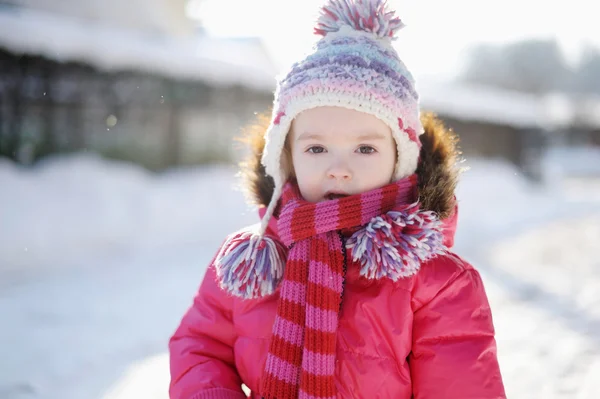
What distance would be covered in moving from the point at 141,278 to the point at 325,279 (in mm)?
2788

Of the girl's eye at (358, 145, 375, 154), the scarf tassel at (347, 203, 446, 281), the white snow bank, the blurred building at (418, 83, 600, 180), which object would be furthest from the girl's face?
the blurred building at (418, 83, 600, 180)

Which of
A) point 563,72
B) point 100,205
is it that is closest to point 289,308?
point 100,205

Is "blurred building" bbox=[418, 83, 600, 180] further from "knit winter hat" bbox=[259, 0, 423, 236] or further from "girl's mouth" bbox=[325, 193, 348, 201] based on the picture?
"girl's mouth" bbox=[325, 193, 348, 201]

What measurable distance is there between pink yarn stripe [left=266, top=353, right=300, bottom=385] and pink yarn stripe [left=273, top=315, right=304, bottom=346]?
53 mm

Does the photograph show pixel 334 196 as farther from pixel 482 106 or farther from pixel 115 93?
pixel 482 106

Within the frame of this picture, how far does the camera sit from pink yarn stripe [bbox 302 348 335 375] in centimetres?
121

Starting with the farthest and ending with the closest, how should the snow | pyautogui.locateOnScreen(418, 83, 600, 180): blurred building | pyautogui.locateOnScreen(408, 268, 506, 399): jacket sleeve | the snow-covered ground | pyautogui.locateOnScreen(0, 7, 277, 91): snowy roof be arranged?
pyautogui.locateOnScreen(418, 83, 600, 180): blurred building
the snow
pyautogui.locateOnScreen(0, 7, 277, 91): snowy roof
the snow-covered ground
pyautogui.locateOnScreen(408, 268, 506, 399): jacket sleeve

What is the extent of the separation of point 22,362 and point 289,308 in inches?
70.2

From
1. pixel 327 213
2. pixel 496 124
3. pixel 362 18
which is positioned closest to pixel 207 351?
pixel 327 213

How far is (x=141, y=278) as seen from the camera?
3.75 metres

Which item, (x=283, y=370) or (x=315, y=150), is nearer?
(x=283, y=370)

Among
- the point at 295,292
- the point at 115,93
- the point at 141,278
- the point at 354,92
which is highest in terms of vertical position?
the point at 115,93

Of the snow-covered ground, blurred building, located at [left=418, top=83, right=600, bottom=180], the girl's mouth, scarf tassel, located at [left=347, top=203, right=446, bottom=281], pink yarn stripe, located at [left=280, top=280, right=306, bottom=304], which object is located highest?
blurred building, located at [left=418, top=83, right=600, bottom=180]

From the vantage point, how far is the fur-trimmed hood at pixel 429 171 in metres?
1.38
